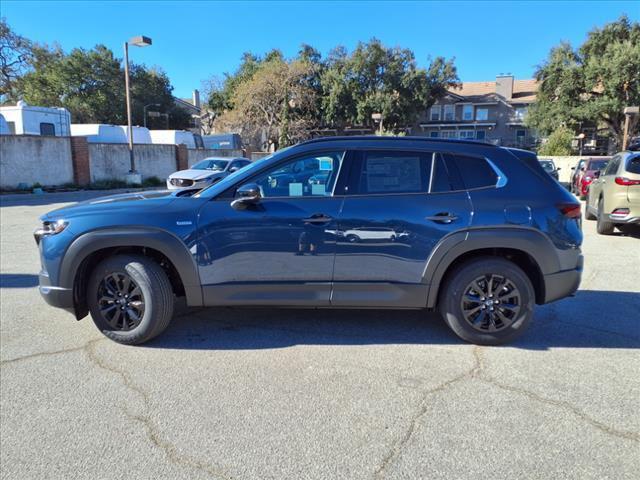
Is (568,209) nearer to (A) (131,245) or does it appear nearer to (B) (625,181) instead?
(A) (131,245)

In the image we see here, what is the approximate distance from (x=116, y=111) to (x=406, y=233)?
53.4 metres

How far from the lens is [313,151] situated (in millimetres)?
3859

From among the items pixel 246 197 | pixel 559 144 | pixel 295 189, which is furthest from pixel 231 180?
pixel 559 144

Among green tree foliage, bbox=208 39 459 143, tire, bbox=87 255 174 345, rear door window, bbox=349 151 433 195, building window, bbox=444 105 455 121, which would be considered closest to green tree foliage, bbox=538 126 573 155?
green tree foliage, bbox=208 39 459 143

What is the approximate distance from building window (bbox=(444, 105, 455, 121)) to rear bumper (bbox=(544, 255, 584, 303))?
50.7 m

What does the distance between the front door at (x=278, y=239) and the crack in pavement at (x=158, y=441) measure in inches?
35.1

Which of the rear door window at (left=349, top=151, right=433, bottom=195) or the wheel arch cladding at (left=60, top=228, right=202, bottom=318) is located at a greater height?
the rear door window at (left=349, top=151, right=433, bottom=195)

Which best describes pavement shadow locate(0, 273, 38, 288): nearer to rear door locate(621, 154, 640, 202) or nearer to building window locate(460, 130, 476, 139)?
rear door locate(621, 154, 640, 202)

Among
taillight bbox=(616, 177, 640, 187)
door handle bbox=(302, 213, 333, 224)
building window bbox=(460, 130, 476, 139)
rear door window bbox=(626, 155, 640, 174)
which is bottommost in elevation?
door handle bbox=(302, 213, 333, 224)

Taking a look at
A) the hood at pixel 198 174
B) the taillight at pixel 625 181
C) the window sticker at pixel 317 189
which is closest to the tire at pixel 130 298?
the window sticker at pixel 317 189

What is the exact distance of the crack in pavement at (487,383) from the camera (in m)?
2.51

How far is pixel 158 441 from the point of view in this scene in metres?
2.65

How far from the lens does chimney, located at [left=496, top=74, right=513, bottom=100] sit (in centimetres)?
4947

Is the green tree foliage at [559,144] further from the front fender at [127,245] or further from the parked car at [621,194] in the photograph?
the front fender at [127,245]
